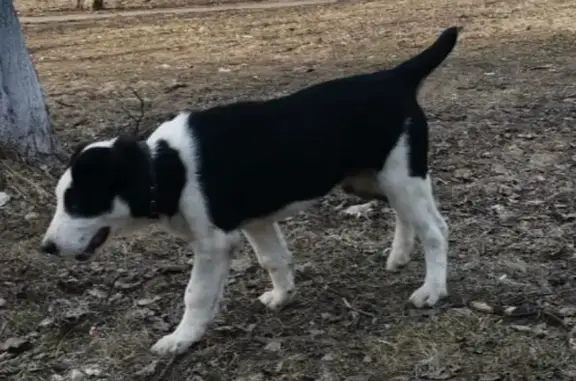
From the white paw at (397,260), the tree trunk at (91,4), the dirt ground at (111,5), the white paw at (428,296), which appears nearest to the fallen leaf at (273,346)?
the white paw at (428,296)

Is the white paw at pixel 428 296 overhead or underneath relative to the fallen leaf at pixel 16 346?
overhead

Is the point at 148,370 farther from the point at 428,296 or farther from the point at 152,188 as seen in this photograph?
the point at 428,296

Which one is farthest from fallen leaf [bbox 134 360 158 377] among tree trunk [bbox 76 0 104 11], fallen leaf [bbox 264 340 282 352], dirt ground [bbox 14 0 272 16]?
tree trunk [bbox 76 0 104 11]

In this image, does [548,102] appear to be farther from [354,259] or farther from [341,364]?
[341,364]

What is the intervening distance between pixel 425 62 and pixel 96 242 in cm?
176

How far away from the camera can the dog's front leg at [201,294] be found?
4.38 m

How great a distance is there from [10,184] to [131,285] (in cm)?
171

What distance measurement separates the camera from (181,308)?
504 cm

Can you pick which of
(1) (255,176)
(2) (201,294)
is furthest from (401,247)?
(2) (201,294)

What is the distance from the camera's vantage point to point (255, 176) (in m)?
4.45

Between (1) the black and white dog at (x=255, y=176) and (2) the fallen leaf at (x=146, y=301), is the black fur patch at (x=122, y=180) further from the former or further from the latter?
(2) the fallen leaf at (x=146, y=301)

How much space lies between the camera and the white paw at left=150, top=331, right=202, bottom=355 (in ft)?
14.9

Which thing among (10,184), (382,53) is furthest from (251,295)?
(382,53)

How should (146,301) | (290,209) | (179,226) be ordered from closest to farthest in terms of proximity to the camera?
(179,226) < (290,209) < (146,301)
